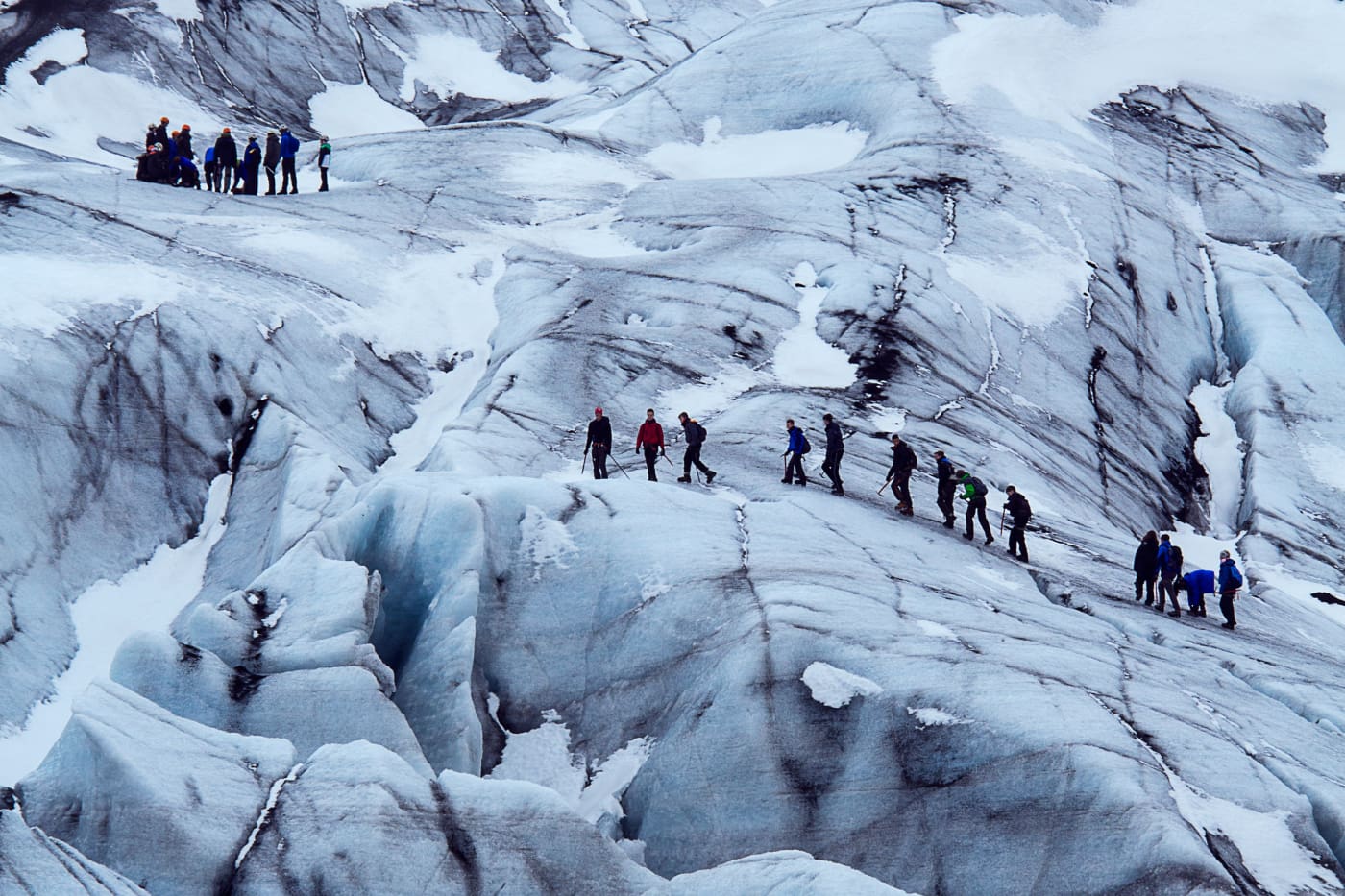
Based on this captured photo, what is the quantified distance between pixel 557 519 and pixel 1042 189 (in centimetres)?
3319

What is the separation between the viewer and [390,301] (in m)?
39.8

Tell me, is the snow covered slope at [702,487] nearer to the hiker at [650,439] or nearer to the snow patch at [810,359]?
the snow patch at [810,359]

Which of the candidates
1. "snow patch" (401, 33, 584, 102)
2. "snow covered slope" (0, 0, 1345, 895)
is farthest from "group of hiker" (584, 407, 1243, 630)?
"snow patch" (401, 33, 584, 102)

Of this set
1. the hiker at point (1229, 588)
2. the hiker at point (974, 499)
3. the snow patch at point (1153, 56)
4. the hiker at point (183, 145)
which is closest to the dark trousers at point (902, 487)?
the hiker at point (974, 499)

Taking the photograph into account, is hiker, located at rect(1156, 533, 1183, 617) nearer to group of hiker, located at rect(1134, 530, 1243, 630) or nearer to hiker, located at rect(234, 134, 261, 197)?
group of hiker, located at rect(1134, 530, 1243, 630)

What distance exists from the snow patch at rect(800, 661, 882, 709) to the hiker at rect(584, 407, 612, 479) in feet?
28.8

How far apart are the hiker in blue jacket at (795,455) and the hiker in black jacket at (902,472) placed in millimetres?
1920

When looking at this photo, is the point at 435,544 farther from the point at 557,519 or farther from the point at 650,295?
the point at 650,295

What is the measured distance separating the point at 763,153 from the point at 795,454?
30.9 m

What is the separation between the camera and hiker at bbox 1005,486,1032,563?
28781 mm

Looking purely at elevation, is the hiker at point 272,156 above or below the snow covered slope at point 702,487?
above

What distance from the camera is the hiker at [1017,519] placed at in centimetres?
2878

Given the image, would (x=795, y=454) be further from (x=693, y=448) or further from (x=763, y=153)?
(x=763, y=153)

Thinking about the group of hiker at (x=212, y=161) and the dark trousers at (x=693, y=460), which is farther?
the group of hiker at (x=212, y=161)
